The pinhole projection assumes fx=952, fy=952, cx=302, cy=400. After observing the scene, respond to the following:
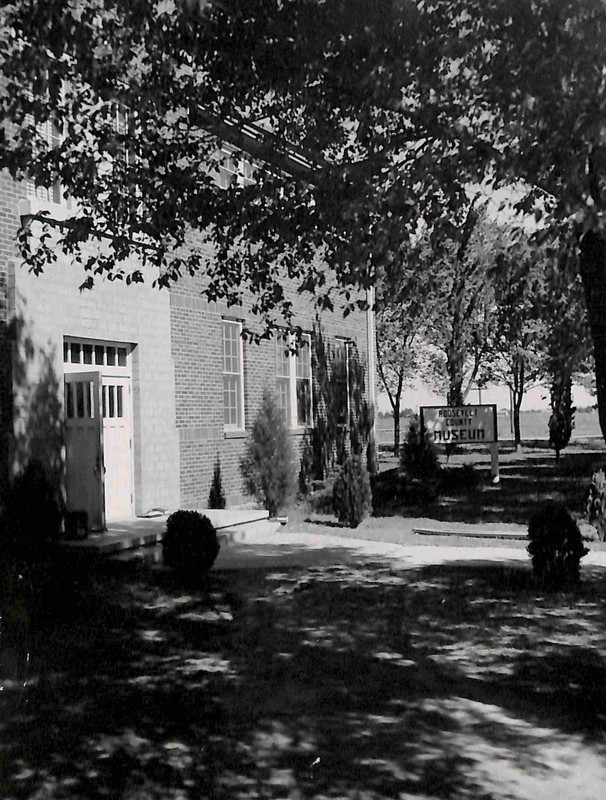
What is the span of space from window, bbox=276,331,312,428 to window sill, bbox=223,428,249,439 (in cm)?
147

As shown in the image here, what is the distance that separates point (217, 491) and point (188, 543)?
21.3 ft

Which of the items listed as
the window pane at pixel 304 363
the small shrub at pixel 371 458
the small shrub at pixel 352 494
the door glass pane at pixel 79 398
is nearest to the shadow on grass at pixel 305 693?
the door glass pane at pixel 79 398

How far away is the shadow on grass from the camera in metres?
5.19

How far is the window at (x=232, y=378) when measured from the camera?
60.7ft

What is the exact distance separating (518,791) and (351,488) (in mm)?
12516

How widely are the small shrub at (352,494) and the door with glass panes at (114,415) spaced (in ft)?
13.2

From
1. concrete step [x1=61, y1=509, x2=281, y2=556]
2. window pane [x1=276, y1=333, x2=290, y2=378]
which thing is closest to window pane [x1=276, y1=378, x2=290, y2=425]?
window pane [x1=276, y1=333, x2=290, y2=378]

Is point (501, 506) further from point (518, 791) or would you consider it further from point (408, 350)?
point (408, 350)

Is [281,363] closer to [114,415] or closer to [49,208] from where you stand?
[114,415]

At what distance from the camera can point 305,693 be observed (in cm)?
677

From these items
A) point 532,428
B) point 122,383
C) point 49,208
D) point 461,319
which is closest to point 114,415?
point 122,383

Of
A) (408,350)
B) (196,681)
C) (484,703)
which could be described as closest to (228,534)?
(196,681)

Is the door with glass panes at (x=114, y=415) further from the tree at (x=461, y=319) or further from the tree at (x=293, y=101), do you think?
the tree at (x=461, y=319)

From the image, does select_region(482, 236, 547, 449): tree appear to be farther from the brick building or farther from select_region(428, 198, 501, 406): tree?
the brick building
